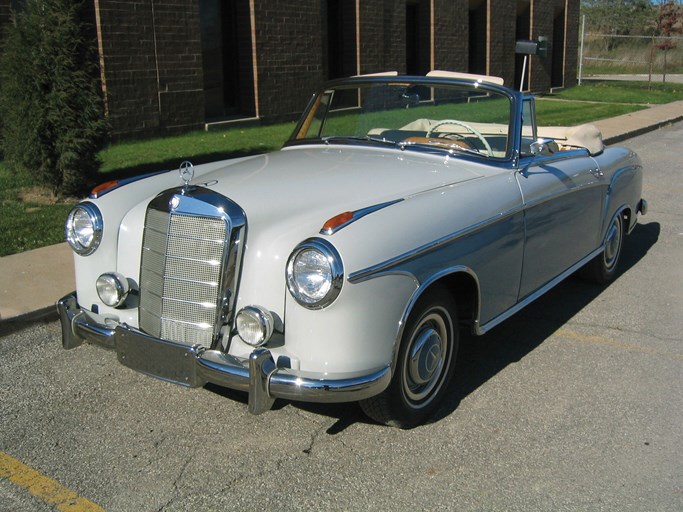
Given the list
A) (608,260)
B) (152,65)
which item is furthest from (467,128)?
(152,65)

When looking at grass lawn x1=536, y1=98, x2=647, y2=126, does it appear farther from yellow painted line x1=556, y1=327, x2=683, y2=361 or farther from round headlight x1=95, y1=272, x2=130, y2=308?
round headlight x1=95, y1=272, x2=130, y2=308

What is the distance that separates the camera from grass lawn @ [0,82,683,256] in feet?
22.7

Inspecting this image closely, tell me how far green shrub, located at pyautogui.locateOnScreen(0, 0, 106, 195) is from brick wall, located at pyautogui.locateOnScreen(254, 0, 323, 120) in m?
6.46

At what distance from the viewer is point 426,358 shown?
3.61m

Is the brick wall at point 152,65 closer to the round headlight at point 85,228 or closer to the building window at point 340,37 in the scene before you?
the building window at point 340,37

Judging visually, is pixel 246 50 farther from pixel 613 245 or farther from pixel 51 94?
pixel 613 245

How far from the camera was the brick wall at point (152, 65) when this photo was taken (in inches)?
445

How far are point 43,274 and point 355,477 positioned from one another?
11.6 ft

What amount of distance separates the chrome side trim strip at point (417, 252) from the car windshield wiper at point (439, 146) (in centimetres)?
55

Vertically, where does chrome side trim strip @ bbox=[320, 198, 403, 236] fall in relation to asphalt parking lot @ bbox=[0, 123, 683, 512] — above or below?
above

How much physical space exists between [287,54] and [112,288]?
11743 mm

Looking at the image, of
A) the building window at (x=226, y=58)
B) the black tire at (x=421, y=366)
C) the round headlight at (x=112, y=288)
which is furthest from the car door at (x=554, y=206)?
the building window at (x=226, y=58)

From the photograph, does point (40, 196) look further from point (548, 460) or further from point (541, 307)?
point (548, 460)

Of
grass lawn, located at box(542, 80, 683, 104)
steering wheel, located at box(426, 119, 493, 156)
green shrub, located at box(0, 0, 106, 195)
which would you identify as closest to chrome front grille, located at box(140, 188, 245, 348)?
steering wheel, located at box(426, 119, 493, 156)
